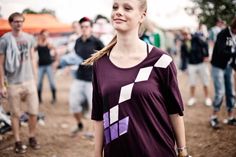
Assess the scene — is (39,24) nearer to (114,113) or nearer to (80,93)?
(80,93)

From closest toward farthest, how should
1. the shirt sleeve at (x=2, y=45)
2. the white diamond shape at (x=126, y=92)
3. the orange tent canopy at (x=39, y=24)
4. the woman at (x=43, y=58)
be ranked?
1. the white diamond shape at (x=126, y=92)
2. the shirt sleeve at (x=2, y=45)
3. the orange tent canopy at (x=39, y=24)
4. the woman at (x=43, y=58)

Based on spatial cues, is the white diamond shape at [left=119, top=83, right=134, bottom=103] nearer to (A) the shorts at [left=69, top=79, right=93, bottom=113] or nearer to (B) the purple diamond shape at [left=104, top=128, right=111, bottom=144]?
(B) the purple diamond shape at [left=104, top=128, right=111, bottom=144]

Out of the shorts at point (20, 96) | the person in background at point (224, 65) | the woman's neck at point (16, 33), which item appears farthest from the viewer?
the person in background at point (224, 65)

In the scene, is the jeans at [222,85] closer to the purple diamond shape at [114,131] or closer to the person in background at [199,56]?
the person in background at [199,56]

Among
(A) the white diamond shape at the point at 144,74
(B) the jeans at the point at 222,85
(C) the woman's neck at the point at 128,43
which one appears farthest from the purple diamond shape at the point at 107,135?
(B) the jeans at the point at 222,85

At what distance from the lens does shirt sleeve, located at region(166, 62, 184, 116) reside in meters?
2.00

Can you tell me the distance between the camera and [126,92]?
6.32 feet

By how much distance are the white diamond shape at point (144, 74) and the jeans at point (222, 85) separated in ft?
14.4

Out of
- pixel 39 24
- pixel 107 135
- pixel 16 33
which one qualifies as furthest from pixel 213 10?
pixel 39 24

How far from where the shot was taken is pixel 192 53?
26.3 feet

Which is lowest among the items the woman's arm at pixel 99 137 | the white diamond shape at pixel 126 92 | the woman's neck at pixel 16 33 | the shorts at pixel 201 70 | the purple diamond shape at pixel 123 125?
the shorts at pixel 201 70

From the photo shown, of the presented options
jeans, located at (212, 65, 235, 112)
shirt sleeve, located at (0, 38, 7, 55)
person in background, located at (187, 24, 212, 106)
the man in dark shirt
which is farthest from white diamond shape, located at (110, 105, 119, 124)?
person in background, located at (187, 24, 212, 106)

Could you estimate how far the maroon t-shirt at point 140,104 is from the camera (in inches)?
76.1

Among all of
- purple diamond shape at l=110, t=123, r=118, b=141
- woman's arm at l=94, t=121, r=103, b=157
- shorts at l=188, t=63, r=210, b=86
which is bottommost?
shorts at l=188, t=63, r=210, b=86
